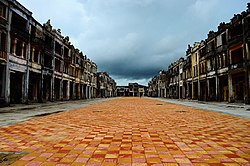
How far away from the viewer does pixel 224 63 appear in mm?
25281

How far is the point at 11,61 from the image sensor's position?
16.8 metres

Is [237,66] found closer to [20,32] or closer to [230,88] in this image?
[230,88]

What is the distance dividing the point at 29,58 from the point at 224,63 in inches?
1015

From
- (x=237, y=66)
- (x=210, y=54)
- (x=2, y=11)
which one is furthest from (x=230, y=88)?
(x=2, y=11)

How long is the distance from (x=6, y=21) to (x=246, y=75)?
25.4 meters

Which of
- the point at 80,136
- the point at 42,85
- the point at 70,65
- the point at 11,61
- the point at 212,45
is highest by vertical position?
the point at 212,45

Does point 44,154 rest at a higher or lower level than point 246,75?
lower

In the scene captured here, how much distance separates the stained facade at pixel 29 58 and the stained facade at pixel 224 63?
972 inches

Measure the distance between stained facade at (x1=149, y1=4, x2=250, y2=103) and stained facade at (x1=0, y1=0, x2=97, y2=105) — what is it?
24694 mm

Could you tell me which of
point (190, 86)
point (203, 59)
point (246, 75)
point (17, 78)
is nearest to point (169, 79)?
point (190, 86)

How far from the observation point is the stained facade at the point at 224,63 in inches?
810

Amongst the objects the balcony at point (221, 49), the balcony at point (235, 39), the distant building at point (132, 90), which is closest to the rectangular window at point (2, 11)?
the balcony at point (235, 39)

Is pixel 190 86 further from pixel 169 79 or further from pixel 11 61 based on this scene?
pixel 11 61

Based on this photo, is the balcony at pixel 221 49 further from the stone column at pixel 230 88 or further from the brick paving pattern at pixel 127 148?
the brick paving pattern at pixel 127 148
